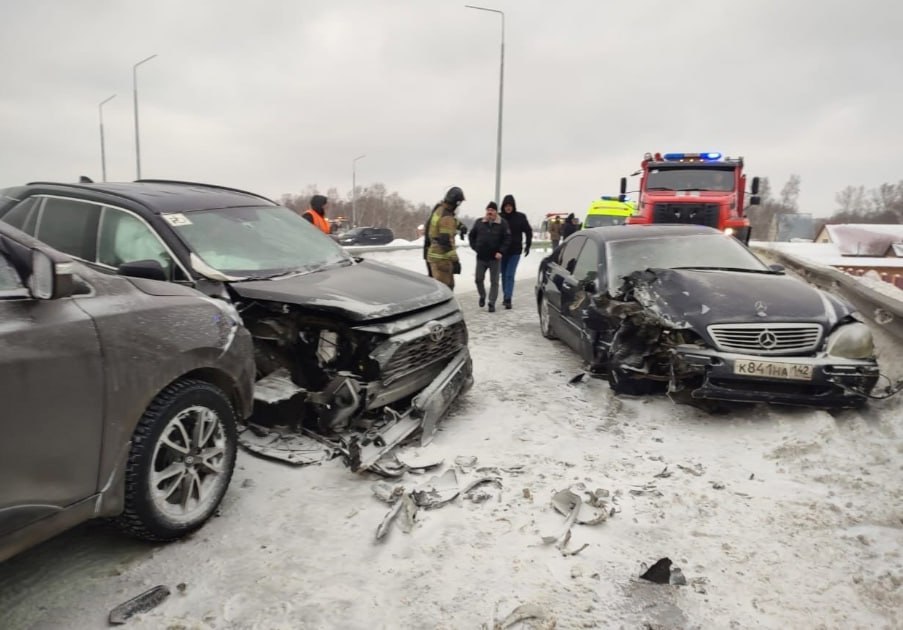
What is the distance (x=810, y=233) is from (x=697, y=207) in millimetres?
55059

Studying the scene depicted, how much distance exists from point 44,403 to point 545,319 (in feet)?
20.4

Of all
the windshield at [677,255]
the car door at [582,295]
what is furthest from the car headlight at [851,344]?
the car door at [582,295]

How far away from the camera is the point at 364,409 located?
3826 millimetres

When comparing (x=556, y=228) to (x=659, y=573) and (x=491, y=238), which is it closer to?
(x=491, y=238)

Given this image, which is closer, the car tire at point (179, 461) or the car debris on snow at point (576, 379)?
the car tire at point (179, 461)

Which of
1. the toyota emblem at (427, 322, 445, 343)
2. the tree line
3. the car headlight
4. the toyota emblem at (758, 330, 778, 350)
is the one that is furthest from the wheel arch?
the tree line

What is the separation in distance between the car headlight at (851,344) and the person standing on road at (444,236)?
4640 millimetres

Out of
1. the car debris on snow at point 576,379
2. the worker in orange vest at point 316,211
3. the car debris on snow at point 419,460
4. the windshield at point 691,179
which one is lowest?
the car debris on snow at point 419,460

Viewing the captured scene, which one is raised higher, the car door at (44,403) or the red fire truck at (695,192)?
the red fire truck at (695,192)

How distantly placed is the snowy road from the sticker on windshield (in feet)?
5.40

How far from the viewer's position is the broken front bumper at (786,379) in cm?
418

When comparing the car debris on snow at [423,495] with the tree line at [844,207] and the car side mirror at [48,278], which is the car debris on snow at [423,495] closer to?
the car side mirror at [48,278]

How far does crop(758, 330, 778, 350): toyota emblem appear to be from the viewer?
171 inches

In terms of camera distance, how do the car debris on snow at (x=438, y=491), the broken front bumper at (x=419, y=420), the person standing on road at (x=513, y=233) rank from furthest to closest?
the person standing on road at (x=513, y=233) < the broken front bumper at (x=419, y=420) < the car debris on snow at (x=438, y=491)
